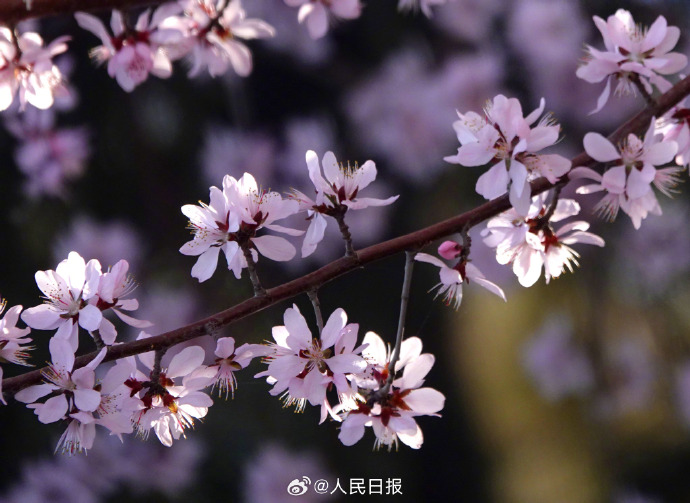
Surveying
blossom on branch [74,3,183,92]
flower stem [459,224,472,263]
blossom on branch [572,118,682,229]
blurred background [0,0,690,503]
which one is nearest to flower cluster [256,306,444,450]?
flower stem [459,224,472,263]

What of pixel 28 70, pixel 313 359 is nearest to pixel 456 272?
pixel 313 359

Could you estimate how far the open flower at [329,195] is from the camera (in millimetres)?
528

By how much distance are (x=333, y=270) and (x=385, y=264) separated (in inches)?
23.4

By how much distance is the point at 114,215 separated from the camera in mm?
1179

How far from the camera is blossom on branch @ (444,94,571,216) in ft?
1.60

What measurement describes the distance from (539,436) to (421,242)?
66 cm

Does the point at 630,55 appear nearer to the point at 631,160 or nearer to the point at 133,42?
the point at 631,160

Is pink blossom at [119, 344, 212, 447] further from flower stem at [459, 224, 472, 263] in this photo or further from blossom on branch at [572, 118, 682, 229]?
blossom on branch at [572, 118, 682, 229]

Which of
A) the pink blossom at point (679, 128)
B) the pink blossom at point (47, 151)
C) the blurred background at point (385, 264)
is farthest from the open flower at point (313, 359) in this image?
the pink blossom at point (47, 151)

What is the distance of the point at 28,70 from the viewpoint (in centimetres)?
68

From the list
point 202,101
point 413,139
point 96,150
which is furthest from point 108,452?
point 413,139

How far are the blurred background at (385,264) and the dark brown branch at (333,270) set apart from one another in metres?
0.49

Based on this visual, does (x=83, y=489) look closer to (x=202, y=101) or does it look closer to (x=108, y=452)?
(x=108, y=452)

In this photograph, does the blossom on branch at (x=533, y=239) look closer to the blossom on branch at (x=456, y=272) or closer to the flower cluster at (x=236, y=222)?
the blossom on branch at (x=456, y=272)
